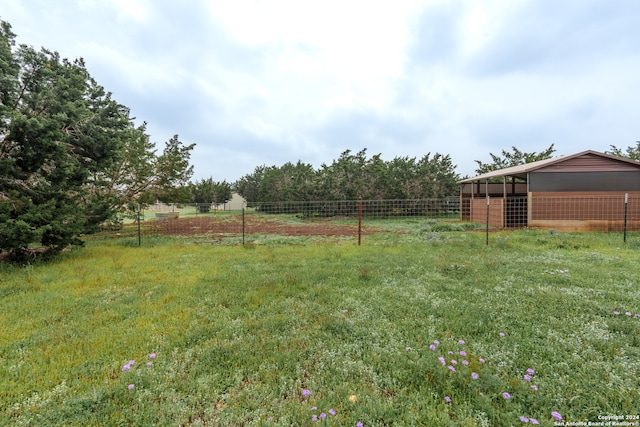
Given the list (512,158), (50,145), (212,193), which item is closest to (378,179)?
(512,158)

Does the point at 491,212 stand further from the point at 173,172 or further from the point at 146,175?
the point at 146,175

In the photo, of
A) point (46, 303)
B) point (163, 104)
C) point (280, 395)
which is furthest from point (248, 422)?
point (163, 104)

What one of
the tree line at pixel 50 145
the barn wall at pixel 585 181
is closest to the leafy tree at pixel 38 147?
the tree line at pixel 50 145

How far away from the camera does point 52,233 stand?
5.07m

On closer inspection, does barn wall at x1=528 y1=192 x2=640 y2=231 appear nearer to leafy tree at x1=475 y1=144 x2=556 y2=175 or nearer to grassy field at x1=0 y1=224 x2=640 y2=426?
grassy field at x1=0 y1=224 x2=640 y2=426

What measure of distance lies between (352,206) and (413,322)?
14379 mm

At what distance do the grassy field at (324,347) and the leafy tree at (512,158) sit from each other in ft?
A: 68.8

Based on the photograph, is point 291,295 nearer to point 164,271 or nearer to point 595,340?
point 164,271

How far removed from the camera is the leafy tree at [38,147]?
4504 mm

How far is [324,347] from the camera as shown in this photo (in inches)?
84.4

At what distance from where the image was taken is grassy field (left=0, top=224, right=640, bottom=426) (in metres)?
1.50

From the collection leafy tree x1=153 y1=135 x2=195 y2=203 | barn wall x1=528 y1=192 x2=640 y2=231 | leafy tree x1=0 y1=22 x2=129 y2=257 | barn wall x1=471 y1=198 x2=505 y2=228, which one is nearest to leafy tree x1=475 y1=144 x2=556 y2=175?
barn wall x1=471 y1=198 x2=505 y2=228

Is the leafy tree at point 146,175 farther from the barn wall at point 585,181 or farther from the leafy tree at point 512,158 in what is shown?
the leafy tree at point 512,158

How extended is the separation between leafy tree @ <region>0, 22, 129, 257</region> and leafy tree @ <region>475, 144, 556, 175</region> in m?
25.6
